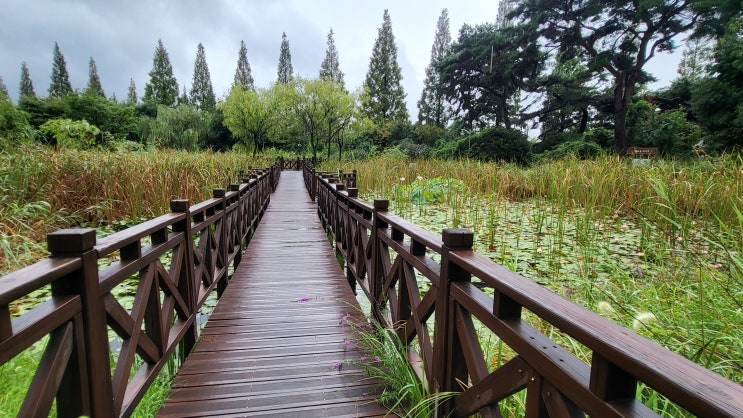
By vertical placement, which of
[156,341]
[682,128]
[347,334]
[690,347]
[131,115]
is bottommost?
[347,334]

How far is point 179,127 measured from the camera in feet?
93.8

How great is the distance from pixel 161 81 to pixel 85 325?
5264cm

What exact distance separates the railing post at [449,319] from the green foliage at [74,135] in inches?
288

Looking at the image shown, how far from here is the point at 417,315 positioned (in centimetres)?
181

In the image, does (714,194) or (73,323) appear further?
(714,194)

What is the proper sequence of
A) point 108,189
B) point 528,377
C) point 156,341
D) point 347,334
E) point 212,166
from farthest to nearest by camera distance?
point 212,166 < point 108,189 < point 347,334 < point 156,341 < point 528,377

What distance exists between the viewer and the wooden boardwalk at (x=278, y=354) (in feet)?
6.28

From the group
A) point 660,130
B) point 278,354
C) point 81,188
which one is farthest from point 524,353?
point 660,130

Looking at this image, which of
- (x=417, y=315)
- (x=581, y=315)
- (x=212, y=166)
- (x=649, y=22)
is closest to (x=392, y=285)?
(x=417, y=315)

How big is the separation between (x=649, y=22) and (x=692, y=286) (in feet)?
55.0

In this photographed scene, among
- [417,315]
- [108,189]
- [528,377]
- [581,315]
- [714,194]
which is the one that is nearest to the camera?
[581,315]

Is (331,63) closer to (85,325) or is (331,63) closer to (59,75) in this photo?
(59,75)

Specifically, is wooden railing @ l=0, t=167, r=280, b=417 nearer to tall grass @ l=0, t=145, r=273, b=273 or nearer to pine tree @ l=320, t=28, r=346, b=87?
tall grass @ l=0, t=145, r=273, b=273

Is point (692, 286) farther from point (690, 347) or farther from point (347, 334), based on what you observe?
point (347, 334)
